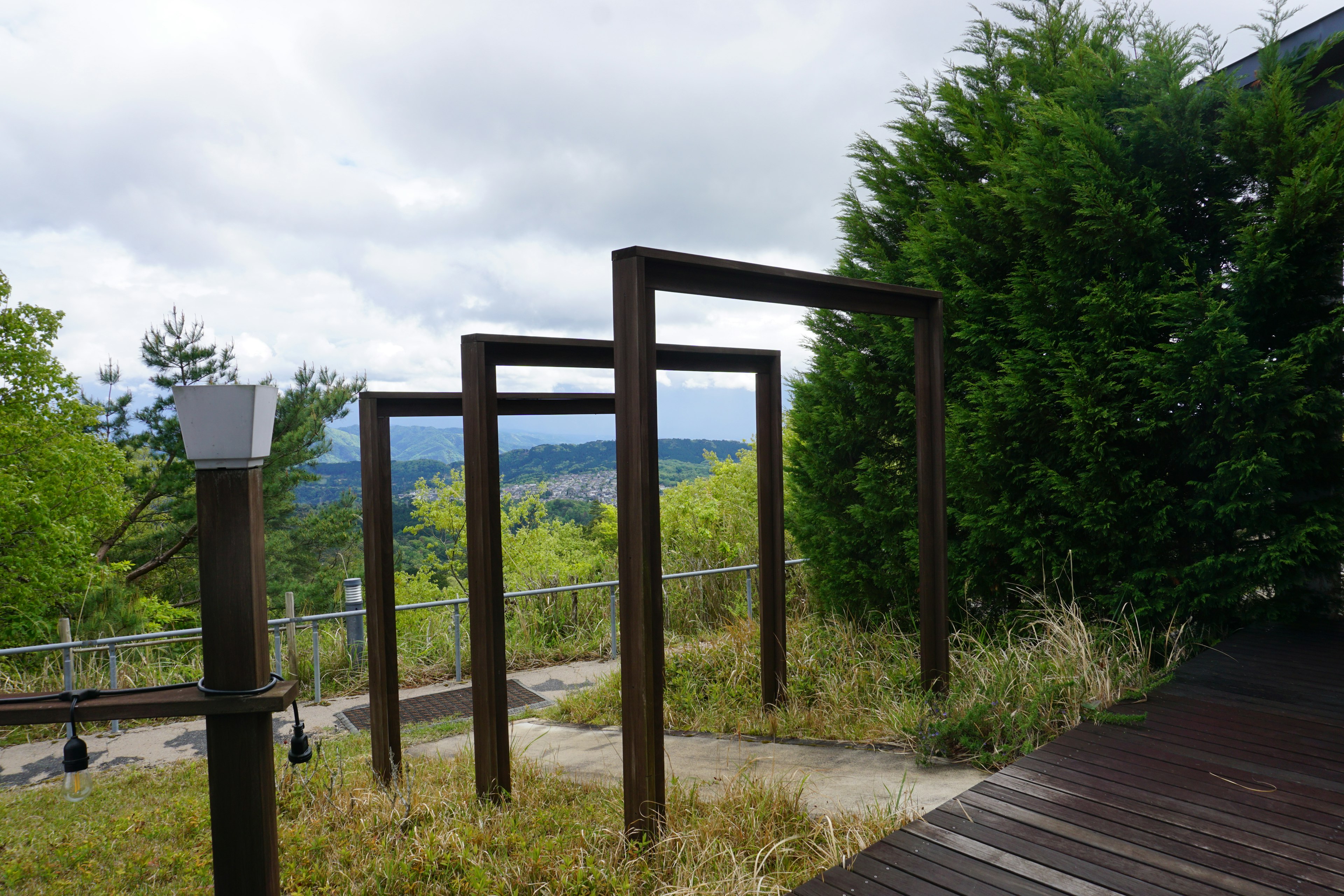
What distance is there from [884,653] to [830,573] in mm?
1003

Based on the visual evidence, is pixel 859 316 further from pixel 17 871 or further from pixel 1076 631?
pixel 17 871

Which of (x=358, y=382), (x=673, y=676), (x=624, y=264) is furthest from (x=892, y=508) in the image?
(x=358, y=382)

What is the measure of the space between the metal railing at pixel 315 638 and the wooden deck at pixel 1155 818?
291cm

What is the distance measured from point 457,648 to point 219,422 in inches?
261

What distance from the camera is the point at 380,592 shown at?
4.22 meters

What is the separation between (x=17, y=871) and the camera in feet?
11.7

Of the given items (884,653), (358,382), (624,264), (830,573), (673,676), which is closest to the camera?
(624,264)

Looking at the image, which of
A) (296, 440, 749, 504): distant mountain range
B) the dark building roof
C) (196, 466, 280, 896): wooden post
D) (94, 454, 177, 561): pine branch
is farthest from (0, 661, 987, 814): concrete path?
(94, 454, 177, 561): pine branch

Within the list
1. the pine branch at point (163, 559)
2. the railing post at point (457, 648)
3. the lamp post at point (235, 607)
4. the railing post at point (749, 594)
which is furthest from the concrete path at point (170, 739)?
the pine branch at point (163, 559)

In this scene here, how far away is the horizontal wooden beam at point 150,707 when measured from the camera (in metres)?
1.84

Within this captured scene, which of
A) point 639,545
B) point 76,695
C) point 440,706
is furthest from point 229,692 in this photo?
point 440,706

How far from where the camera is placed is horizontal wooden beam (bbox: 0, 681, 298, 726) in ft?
6.05

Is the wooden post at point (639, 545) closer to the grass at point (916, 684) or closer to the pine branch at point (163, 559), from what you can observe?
the grass at point (916, 684)

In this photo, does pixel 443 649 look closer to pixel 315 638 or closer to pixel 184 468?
pixel 315 638
